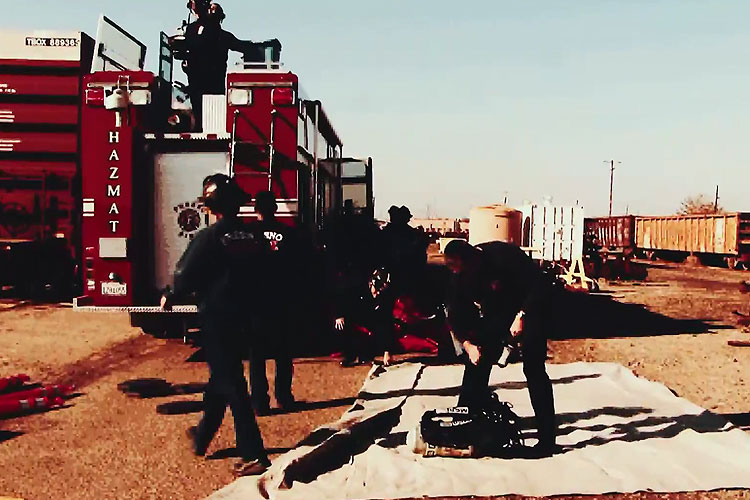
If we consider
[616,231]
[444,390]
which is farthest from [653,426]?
[616,231]

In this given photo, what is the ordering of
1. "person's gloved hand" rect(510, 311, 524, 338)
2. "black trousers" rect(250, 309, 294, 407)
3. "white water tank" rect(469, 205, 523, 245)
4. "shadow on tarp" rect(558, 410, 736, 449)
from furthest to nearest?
"white water tank" rect(469, 205, 523, 245), "black trousers" rect(250, 309, 294, 407), "shadow on tarp" rect(558, 410, 736, 449), "person's gloved hand" rect(510, 311, 524, 338)

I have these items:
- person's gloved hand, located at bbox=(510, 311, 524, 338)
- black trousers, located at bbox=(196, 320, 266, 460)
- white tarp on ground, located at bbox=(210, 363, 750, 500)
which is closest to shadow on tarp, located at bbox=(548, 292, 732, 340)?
white tarp on ground, located at bbox=(210, 363, 750, 500)

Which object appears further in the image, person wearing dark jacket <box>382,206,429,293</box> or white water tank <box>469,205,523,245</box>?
white water tank <box>469,205,523,245</box>

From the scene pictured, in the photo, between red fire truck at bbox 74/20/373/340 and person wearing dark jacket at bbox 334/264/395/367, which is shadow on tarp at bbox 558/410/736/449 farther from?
red fire truck at bbox 74/20/373/340

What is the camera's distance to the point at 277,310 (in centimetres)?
692

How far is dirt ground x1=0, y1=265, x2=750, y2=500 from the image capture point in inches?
216

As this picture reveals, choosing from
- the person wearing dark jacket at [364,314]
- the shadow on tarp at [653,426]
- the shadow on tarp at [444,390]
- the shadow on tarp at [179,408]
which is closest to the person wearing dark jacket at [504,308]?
the shadow on tarp at [653,426]

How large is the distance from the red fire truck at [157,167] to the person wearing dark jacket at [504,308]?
4.08 meters

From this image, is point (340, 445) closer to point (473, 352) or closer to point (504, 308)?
point (473, 352)

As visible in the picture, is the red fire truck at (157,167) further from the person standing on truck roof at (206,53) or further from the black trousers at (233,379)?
the black trousers at (233,379)

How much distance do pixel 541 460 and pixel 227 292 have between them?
8.13 feet

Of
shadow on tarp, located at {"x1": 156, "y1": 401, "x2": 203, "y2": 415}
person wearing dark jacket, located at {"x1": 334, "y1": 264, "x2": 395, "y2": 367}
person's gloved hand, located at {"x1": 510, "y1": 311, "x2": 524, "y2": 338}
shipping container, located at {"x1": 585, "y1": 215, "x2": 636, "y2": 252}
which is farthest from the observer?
shipping container, located at {"x1": 585, "y1": 215, "x2": 636, "y2": 252}

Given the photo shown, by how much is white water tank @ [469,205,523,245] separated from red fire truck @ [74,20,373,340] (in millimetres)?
10251

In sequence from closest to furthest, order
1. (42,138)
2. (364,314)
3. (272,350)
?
(272,350) → (364,314) → (42,138)
